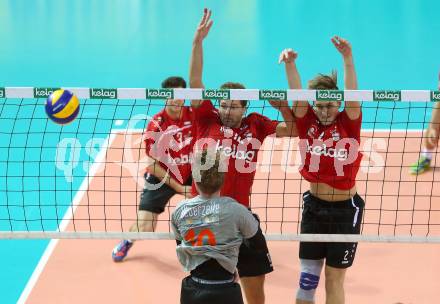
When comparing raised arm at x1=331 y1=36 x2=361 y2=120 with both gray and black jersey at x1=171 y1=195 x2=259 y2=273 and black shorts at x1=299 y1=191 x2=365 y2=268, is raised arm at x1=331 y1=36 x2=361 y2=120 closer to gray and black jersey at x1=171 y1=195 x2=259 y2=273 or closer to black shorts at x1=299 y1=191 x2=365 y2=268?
black shorts at x1=299 y1=191 x2=365 y2=268

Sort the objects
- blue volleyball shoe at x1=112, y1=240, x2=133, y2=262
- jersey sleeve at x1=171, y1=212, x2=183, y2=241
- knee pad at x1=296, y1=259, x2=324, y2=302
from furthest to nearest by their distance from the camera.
Answer: 1. blue volleyball shoe at x1=112, y1=240, x2=133, y2=262
2. knee pad at x1=296, y1=259, x2=324, y2=302
3. jersey sleeve at x1=171, y1=212, x2=183, y2=241

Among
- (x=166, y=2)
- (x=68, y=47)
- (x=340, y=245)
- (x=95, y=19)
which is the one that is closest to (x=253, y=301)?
(x=340, y=245)

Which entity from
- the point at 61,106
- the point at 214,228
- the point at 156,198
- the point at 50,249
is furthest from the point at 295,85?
the point at 50,249

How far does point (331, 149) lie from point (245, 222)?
1.15 m

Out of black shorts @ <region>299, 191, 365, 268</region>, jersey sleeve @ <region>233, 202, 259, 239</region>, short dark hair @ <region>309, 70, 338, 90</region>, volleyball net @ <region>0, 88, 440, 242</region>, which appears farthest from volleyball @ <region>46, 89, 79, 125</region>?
black shorts @ <region>299, 191, 365, 268</region>

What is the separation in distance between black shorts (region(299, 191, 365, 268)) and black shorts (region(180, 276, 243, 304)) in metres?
1.14

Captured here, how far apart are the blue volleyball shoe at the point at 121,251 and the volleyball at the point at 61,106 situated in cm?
226

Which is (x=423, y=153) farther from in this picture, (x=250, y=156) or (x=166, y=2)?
(x=166, y=2)

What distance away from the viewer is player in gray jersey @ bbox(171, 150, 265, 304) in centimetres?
419

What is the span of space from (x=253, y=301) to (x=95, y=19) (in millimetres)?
13286

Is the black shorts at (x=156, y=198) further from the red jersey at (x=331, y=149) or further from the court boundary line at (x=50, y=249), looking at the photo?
the red jersey at (x=331, y=149)

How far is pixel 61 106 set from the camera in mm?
5016

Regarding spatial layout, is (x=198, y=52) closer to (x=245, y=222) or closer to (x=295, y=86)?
(x=295, y=86)

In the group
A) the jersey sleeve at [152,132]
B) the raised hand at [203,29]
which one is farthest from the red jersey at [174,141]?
the raised hand at [203,29]
